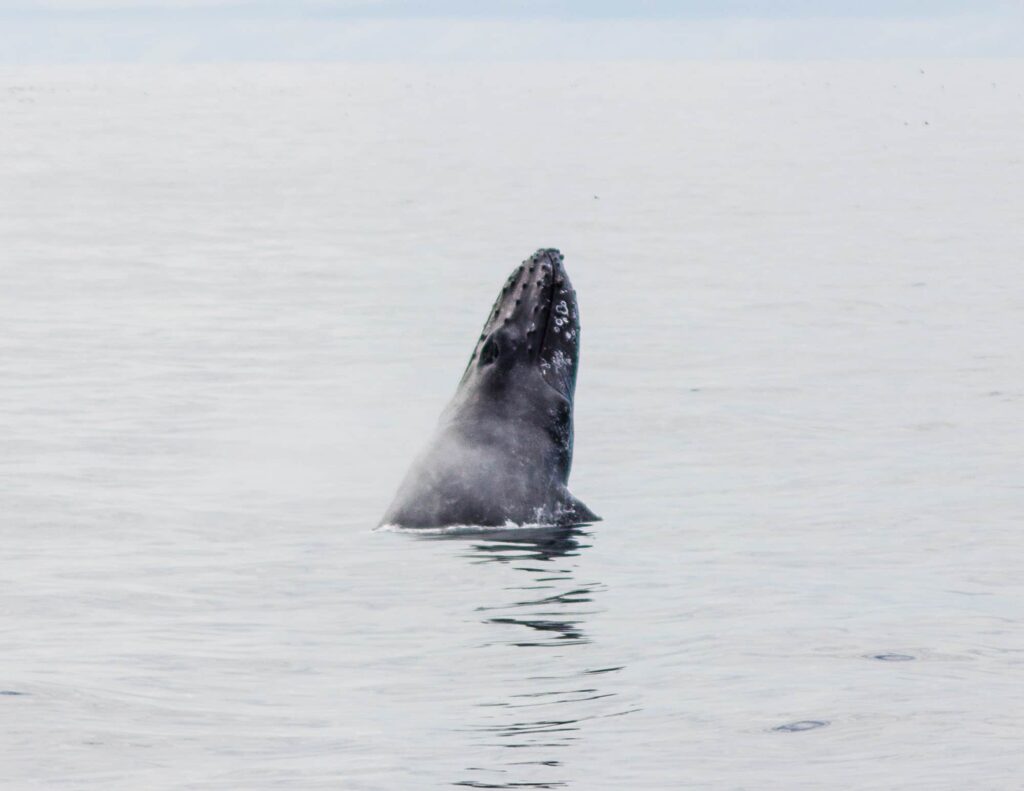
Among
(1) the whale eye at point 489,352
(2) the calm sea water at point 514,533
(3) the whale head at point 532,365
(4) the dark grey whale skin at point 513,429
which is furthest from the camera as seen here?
(1) the whale eye at point 489,352

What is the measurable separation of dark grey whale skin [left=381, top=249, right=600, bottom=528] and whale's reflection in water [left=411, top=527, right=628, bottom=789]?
0.26 m

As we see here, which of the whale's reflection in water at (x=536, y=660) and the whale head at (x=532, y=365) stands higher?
the whale head at (x=532, y=365)

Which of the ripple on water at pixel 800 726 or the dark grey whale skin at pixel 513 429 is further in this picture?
the dark grey whale skin at pixel 513 429

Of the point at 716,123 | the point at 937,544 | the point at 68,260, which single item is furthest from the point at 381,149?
the point at 937,544

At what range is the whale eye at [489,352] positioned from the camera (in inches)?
595

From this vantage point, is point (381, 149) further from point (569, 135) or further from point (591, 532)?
point (591, 532)

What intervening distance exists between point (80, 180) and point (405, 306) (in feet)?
134

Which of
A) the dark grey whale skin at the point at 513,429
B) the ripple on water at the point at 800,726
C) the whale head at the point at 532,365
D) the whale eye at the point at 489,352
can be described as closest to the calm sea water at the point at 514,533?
the ripple on water at the point at 800,726

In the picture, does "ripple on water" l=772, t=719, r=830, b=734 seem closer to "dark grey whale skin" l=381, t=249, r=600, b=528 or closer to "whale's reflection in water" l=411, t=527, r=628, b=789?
"whale's reflection in water" l=411, t=527, r=628, b=789

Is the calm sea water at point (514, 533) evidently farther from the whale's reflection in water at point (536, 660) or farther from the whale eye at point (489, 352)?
the whale eye at point (489, 352)

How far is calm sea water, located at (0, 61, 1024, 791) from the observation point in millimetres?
9008

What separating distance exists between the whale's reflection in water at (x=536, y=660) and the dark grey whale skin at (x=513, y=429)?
0.84 feet

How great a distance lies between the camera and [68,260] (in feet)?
132

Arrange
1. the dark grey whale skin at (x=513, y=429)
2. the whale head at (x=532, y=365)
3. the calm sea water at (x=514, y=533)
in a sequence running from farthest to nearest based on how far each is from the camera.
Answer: the whale head at (x=532, y=365) → the dark grey whale skin at (x=513, y=429) → the calm sea water at (x=514, y=533)
